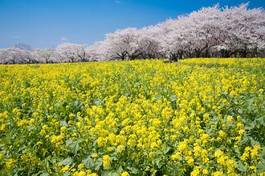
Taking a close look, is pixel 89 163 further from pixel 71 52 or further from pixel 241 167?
pixel 71 52

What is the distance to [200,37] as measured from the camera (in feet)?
133

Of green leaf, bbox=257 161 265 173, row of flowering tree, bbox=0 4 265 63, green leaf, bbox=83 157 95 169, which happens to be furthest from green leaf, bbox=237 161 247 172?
row of flowering tree, bbox=0 4 265 63

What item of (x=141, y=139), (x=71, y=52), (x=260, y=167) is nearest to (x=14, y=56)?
(x=71, y=52)

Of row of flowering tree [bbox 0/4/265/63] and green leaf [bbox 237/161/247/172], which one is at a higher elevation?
row of flowering tree [bbox 0/4/265/63]

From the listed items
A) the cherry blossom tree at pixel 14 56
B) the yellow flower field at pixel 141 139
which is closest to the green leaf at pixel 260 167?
the yellow flower field at pixel 141 139

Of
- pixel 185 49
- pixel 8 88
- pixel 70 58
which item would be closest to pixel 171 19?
pixel 185 49

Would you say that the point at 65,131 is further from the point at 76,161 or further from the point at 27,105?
the point at 27,105

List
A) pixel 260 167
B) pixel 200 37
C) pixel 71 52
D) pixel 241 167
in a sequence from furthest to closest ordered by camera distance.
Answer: pixel 71 52 < pixel 200 37 < pixel 241 167 < pixel 260 167

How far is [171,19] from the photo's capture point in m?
54.2

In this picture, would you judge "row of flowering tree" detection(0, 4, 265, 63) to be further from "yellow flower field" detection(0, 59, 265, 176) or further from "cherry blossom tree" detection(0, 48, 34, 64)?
"yellow flower field" detection(0, 59, 265, 176)

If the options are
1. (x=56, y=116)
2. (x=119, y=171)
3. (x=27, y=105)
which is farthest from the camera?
(x=27, y=105)

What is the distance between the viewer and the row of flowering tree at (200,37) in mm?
40375

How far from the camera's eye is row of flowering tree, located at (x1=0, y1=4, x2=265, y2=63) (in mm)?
40375

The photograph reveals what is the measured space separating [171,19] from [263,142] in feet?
162
